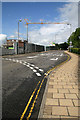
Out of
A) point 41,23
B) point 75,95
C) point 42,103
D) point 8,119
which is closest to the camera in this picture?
point 8,119

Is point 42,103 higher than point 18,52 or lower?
lower

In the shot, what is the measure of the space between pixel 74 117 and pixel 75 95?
1338 mm

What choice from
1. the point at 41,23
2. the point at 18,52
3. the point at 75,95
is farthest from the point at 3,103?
the point at 41,23

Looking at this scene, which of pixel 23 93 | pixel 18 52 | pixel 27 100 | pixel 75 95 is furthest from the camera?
pixel 18 52

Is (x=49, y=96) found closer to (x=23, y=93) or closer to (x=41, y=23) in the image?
(x=23, y=93)

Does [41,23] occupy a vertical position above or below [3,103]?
above

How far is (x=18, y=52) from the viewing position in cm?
3378

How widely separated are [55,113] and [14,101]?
4.53ft

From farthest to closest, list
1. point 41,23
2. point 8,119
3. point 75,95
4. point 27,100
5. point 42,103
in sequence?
point 41,23
point 75,95
point 27,100
point 42,103
point 8,119

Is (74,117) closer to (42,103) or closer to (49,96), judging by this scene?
(42,103)

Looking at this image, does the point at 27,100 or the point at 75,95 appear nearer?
the point at 27,100

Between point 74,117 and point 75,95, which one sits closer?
point 74,117

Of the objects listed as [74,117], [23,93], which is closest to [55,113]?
[74,117]

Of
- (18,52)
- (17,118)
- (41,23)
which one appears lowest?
(17,118)
